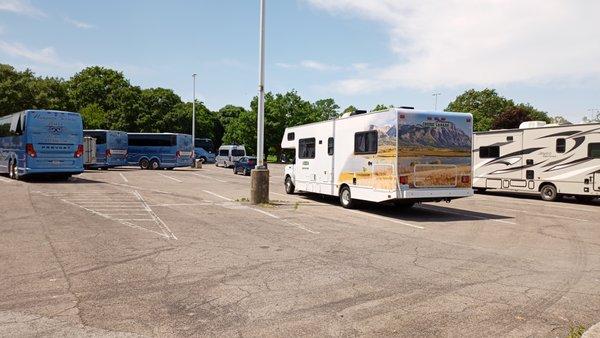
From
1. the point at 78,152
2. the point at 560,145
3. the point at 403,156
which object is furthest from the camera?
the point at 78,152

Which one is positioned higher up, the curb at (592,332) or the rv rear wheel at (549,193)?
the rv rear wheel at (549,193)

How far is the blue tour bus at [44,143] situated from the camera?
70.3 feet

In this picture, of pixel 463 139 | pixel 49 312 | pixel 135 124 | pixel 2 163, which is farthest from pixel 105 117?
pixel 49 312

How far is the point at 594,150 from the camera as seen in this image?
17609 millimetres

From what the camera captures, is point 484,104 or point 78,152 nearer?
point 78,152

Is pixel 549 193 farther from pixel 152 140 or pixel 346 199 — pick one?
pixel 152 140

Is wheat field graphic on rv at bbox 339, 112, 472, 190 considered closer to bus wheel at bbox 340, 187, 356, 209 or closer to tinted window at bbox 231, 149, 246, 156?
bus wheel at bbox 340, 187, 356, 209

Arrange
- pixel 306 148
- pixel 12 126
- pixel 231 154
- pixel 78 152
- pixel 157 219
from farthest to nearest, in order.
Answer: pixel 231 154, pixel 12 126, pixel 78 152, pixel 306 148, pixel 157 219

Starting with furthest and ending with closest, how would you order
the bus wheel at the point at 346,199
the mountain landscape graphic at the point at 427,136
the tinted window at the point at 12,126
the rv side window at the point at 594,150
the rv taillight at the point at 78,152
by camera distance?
the rv taillight at the point at 78,152 < the tinted window at the point at 12,126 < the rv side window at the point at 594,150 < the bus wheel at the point at 346,199 < the mountain landscape graphic at the point at 427,136

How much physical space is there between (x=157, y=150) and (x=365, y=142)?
29888 millimetres

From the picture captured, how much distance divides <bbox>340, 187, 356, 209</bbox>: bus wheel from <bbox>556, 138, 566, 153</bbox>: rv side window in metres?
9.32

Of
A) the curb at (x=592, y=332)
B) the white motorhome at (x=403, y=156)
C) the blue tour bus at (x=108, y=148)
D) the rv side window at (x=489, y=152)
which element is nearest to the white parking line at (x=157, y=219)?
the white motorhome at (x=403, y=156)

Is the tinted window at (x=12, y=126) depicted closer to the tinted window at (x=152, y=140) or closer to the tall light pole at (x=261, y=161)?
the tall light pole at (x=261, y=161)

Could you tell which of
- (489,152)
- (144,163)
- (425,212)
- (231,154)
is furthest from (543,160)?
(231,154)
